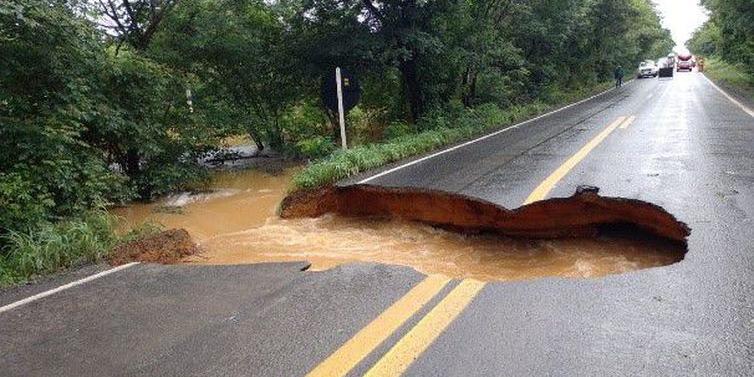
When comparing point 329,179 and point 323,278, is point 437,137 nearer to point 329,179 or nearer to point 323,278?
point 329,179

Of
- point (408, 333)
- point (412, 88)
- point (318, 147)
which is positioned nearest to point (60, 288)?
point (408, 333)

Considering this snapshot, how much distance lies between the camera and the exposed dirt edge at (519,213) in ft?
19.2

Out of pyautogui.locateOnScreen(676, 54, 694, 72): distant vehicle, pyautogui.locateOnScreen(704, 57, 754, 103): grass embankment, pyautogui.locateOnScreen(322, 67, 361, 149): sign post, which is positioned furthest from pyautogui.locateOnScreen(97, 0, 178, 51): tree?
pyautogui.locateOnScreen(676, 54, 694, 72): distant vehicle

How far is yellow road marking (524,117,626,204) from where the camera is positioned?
6494mm

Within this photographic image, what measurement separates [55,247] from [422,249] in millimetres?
3781

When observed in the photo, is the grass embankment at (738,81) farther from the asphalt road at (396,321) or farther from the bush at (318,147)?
the asphalt road at (396,321)

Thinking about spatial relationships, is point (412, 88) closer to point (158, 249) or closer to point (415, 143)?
point (415, 143)

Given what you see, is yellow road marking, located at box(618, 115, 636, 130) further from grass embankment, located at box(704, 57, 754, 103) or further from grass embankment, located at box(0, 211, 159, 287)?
grass embankment, located at box(0, 211, 159, 287)

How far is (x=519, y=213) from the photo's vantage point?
621cm

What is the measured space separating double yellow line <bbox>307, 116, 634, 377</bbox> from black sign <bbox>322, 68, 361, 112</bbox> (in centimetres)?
809

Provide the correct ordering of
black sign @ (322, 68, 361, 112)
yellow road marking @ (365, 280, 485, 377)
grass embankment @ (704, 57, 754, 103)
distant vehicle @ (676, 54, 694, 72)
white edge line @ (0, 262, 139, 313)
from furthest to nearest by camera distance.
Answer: distant vehicle @ (676, 54, 694, 72), grass embankment @ (704, 57, 754, 103), black sign @ (322, 68, 361, 112), white edge line @ (0, 262, 139, 313), yellow road marking @ (365, 280, 485, 377)

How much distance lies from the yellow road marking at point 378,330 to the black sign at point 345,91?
8.12 metres

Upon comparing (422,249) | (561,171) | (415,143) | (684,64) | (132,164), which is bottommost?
(422,249)

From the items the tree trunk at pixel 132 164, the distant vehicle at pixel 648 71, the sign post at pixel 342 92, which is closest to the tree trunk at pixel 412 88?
the sign post at pixel 342 92
